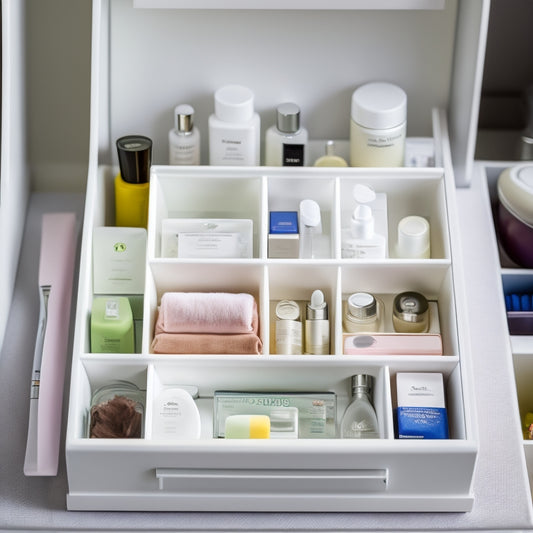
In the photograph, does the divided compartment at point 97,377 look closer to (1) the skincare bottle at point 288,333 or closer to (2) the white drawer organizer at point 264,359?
(2) the white drawer organizer at point 264,359

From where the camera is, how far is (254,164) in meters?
1.82

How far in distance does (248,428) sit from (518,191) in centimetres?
66

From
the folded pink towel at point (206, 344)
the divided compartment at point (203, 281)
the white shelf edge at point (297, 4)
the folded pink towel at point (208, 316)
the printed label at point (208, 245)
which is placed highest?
the white shelf edge at point (297, 4)

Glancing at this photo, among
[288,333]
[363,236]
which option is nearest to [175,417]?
[288,333]

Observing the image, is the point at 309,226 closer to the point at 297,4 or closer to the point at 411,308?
the point at 411,308

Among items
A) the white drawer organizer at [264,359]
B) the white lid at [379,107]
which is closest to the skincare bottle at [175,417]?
the white drawer organizer at [264,359]

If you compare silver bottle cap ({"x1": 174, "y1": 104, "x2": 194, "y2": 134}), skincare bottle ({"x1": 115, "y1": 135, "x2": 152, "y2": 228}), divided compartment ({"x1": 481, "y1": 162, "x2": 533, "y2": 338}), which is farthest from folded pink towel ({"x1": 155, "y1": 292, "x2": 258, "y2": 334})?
divided compartment ({"x1": 481, "y1": 162, "x2": 533, "y2": 338})

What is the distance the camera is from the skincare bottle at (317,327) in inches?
64.4

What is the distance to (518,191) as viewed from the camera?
5.71ft

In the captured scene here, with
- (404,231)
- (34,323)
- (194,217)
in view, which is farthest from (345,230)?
(34,323)

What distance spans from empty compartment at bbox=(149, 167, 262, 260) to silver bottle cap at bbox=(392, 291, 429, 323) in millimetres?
272

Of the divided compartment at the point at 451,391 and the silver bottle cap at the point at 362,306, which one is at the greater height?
the silver bottle cap at the point at 362,306

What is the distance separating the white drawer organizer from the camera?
1450 mm

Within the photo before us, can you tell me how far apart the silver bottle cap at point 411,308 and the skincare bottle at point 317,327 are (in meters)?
0.12
